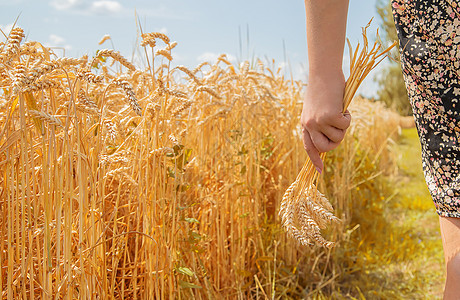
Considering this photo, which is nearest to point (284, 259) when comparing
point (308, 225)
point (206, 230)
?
point (206, 230)

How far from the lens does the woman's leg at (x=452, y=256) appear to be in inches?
33.5

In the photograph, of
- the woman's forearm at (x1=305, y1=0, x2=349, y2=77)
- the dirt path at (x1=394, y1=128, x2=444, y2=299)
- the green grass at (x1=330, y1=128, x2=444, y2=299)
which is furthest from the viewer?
the dirt path at (x1=394, y1=128, x2=444, y2=299)

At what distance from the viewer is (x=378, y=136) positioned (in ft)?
19.5

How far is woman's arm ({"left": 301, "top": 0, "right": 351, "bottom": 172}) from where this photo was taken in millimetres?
850

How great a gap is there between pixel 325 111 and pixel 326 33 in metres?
0.15

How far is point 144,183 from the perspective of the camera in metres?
1.39

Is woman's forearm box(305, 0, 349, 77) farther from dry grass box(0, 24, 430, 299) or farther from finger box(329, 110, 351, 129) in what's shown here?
dry grass box(0, 24, 430, 299)

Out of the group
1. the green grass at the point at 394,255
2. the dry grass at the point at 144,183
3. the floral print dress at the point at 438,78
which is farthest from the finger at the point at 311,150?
the green grass at the point at 394,255

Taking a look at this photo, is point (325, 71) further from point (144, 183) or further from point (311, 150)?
point (144, 183)

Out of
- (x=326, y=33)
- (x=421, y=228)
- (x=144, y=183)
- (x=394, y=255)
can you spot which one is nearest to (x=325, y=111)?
(x=326, y=33)

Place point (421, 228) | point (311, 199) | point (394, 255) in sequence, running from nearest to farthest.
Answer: point (311, 199), point (394, 255), point (421, 228)

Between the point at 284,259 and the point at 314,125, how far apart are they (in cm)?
139

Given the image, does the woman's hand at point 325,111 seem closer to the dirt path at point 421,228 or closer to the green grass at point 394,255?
the green grass at point 394,255

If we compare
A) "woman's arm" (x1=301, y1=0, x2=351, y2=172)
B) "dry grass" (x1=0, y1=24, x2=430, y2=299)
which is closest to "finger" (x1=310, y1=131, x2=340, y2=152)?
"woman's arm" (x1=301, y1=0, x2=351, y2=172)
